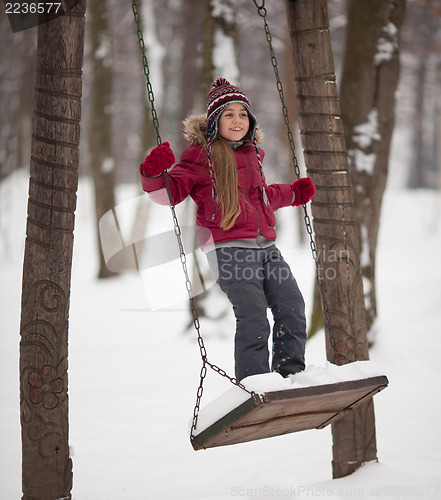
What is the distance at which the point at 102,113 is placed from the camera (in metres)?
13.4

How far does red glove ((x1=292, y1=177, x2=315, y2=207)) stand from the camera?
3885 mm

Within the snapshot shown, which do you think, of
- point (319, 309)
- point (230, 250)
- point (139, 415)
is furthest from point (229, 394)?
point (319, 309)

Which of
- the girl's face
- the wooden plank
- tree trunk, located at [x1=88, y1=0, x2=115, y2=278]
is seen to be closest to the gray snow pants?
the wooden plank

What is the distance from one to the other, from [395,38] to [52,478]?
5611mm

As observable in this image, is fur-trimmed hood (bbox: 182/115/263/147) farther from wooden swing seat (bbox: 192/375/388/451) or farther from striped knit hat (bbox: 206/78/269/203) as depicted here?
wooden swing seat (bbox: 192/375/388/451)

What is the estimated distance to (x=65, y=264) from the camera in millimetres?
3418

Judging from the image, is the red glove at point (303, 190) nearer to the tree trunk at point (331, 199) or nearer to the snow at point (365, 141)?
the tree trunk at point (331, 199)

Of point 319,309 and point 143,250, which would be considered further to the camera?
point 143,250

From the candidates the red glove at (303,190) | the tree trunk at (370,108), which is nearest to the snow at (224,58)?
the tree trunk at (370,108)

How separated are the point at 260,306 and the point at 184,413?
2.74 m

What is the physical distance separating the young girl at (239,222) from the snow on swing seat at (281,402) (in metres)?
0.30

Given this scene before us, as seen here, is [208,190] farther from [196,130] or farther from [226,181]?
[196,130]

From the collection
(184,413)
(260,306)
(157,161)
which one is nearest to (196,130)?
(157,161)

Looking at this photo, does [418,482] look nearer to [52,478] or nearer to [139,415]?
[52,478]
